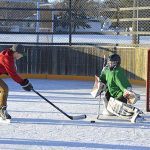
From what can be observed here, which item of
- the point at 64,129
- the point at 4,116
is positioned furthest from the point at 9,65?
the point at 64,129

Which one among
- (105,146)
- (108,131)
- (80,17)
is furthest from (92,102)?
(80,17)

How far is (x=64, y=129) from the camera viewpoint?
7352 mm

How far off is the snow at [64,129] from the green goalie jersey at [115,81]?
1.52 feet

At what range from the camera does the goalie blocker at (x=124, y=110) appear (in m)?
7.97

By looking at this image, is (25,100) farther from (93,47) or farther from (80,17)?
(80,17)

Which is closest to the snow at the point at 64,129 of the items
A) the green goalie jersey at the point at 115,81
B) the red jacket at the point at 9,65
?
the green goalie jersey at the point at 115,81

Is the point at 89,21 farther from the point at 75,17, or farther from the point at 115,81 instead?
the point at 115,81

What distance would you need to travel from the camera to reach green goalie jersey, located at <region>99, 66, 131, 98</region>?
814cm

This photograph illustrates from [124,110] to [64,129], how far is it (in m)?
1.21

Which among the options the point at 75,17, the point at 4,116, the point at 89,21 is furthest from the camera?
the point at 89,21

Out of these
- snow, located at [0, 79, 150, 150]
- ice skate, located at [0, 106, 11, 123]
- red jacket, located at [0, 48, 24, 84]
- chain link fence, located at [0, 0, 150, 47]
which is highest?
chain link fence, located at [0, 0, 150, 47]

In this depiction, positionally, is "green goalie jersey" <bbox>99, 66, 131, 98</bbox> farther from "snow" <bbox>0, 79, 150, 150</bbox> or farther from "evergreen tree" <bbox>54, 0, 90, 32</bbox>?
"evergreen tree" <bbox>54, 0, 90, 32</bbox>

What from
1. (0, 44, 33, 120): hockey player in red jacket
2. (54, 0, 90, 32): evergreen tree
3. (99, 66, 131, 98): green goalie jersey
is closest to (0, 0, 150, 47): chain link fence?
(54, 0, 90, 32): evergreen tree

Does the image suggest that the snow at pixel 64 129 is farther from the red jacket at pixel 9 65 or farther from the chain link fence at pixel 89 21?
the chain link fence at pixel 89 21
